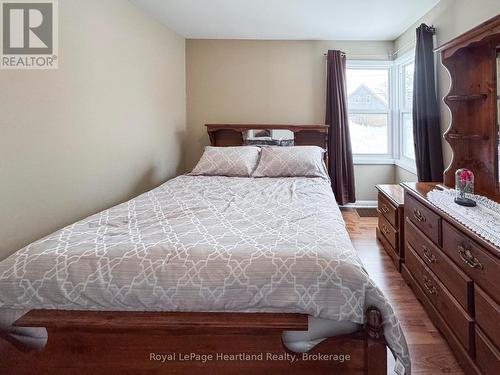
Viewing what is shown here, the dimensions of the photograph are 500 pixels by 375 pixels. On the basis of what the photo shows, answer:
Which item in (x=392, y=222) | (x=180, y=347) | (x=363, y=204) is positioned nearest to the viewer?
(x=180, y=347)

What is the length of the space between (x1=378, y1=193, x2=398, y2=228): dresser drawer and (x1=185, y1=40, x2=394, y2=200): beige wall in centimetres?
153

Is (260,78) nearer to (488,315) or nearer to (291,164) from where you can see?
(291,164)

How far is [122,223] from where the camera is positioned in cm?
177

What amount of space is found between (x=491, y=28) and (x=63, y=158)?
8.48 ft

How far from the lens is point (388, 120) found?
4434 mm

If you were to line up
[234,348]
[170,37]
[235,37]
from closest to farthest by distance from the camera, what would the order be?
[234,348] → [170,37] → [235,37]

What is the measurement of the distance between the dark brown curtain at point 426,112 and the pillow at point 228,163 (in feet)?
5.21

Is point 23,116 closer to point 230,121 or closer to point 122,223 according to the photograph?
point 122,223

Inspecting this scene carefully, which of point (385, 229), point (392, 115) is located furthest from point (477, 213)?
point (392, 115)

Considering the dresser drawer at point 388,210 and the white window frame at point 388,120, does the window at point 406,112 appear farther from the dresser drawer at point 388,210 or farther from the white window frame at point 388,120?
the dresser drawer at point 388,210

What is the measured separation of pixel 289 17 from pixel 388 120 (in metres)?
1.89

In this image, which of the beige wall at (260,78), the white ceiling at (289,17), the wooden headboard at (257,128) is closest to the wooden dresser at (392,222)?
the wooden headboard at (257,128)

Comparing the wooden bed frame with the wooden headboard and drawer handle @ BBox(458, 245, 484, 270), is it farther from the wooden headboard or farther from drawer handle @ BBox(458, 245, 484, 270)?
the wooden headboard

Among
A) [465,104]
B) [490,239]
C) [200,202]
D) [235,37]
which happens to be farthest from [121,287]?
[235,37]
